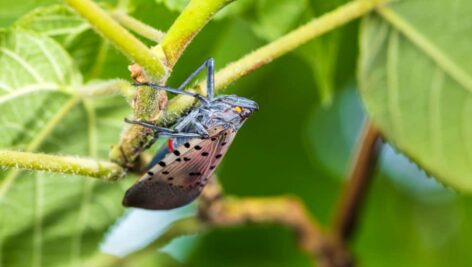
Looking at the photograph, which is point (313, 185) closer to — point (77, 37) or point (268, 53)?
point (77, 37)

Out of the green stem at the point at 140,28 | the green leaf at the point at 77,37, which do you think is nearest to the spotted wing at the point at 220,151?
the green leaf at the point at 77,37

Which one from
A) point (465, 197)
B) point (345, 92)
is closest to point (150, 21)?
point (345, 92)

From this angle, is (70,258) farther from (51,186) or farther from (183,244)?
(183,244)

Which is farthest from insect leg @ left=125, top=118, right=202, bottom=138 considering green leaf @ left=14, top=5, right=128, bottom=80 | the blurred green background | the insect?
the blurred green background

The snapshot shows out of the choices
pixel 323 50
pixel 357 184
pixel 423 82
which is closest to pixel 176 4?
pixel 323 50

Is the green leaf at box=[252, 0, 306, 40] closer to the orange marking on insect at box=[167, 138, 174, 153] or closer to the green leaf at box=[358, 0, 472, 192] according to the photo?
the green leaf at box=[358, 0, 472, 192]

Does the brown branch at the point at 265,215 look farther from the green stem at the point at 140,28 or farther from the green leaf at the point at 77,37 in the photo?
the green stem at the point at 140,28
